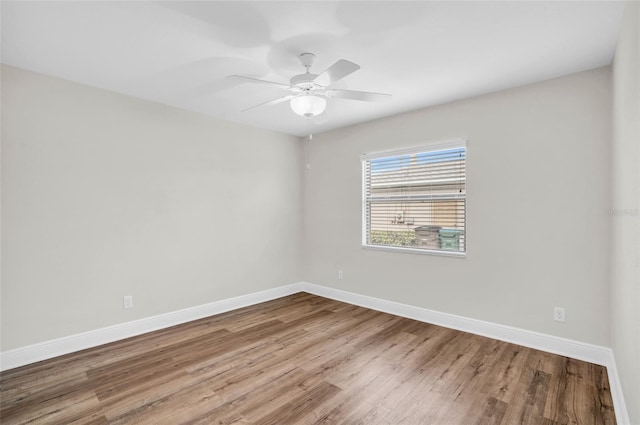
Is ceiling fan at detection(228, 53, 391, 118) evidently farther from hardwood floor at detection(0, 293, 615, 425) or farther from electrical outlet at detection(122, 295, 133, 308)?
electrical outlet at detection(122, 295, 133, 308)

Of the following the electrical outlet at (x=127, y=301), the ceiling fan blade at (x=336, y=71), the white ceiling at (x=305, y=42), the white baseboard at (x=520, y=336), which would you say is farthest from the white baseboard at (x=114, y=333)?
the ceiling fan blade at (x=336, y=71)

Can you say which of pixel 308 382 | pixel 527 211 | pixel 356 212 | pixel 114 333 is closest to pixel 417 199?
pixel 356 212

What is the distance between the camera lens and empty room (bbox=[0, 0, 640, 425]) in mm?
1929

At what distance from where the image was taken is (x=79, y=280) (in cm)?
→ 284

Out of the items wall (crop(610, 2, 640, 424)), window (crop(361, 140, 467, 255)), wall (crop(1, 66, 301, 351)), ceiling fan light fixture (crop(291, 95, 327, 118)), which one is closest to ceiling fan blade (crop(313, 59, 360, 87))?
Answer: ceiling fan light fixture (crop(291, 95, 327, 118))

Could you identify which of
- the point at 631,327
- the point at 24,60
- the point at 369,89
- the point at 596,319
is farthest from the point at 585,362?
Result: the point at 24,60

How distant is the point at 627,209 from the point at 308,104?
2.14 meters

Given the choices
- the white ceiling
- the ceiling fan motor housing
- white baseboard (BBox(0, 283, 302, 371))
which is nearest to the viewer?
the white ceiling

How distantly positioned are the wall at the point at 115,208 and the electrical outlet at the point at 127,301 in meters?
0.04

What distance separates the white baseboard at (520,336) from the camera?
2156mm

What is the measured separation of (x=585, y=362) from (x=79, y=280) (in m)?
4.54

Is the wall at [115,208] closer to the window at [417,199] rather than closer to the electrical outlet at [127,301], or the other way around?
the electrical outlet at [127,301]

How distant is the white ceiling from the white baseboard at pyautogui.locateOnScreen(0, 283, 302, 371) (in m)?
2.37

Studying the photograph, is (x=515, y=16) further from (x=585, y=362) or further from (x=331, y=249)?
(x=331, y=249)
